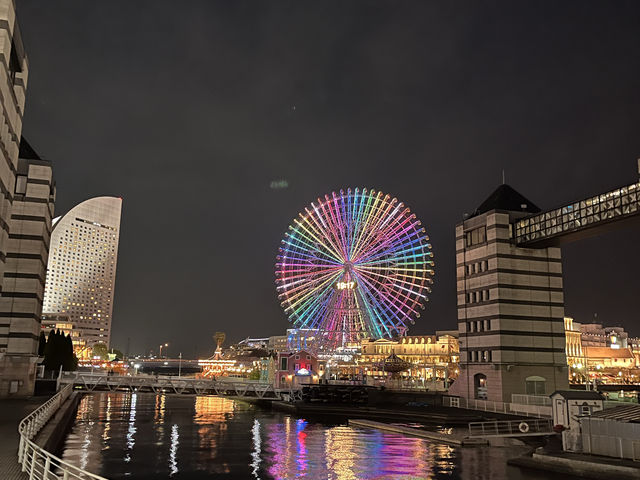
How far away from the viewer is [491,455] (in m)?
37.6

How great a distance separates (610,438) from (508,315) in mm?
35183

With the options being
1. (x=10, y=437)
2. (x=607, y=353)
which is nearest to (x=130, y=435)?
(x=10, y=437)

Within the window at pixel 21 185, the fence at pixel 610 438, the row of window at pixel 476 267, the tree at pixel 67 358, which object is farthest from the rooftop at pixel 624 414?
the tree at pixel 67 358

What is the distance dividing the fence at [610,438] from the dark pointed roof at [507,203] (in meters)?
41.0

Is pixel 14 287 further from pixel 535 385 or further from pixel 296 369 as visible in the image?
pixel 535 385

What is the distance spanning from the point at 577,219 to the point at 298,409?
125 feet

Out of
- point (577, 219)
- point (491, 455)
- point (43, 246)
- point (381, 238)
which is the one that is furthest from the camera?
point (381, 238)

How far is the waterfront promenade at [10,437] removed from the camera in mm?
19266

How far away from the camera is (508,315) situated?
65.9 meters

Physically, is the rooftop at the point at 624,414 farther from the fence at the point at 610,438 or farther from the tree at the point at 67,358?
the tree at the point at 67,358

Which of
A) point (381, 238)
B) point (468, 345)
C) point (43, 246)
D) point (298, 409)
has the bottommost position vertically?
point (298, 409)

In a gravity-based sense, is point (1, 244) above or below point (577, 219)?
below

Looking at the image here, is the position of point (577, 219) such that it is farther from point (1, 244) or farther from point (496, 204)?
point (1, 244)

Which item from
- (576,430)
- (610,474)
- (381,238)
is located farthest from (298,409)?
(610,474)
